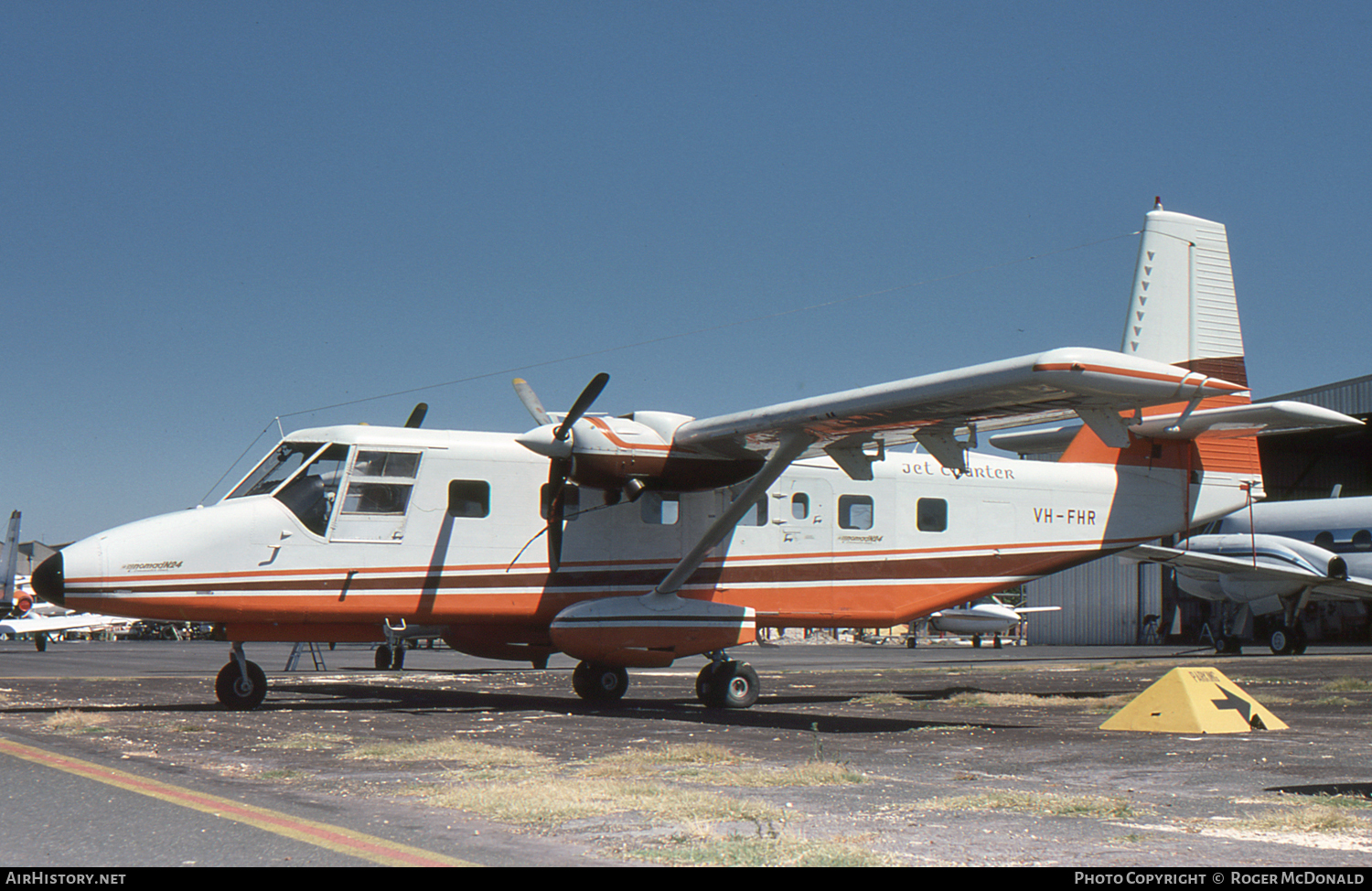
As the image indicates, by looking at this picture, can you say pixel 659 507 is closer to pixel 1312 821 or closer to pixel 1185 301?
pixel 1185 301

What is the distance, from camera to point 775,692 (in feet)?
63.8

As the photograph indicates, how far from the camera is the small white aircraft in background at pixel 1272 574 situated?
33.0 meters

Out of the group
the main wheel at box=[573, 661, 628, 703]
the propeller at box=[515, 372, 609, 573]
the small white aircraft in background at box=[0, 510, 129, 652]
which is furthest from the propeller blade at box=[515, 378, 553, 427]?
the small white aircraft in background at box=[0, 510, 129, 652]

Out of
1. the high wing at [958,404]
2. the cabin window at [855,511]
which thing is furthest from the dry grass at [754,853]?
the cabin window at [855,511]

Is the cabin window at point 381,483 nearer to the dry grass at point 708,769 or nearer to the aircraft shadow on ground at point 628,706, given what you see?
the aircraft shadow on ground at point 628,706

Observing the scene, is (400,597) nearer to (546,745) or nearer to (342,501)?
(342,501)

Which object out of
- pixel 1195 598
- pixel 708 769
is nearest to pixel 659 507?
pixel 708 769

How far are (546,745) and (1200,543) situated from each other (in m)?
30.5

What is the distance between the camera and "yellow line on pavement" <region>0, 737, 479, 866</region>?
5.48 metres

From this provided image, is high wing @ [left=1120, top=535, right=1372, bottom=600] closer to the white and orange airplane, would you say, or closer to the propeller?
the white and orange airplane

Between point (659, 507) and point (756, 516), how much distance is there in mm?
1447

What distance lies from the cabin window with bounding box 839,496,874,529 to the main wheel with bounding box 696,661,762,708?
2608mm

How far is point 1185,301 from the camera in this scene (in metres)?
18.4

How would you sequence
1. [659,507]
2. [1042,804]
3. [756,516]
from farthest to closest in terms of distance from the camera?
1. [756,516]
2. [659,507]
3. [1042,804]
